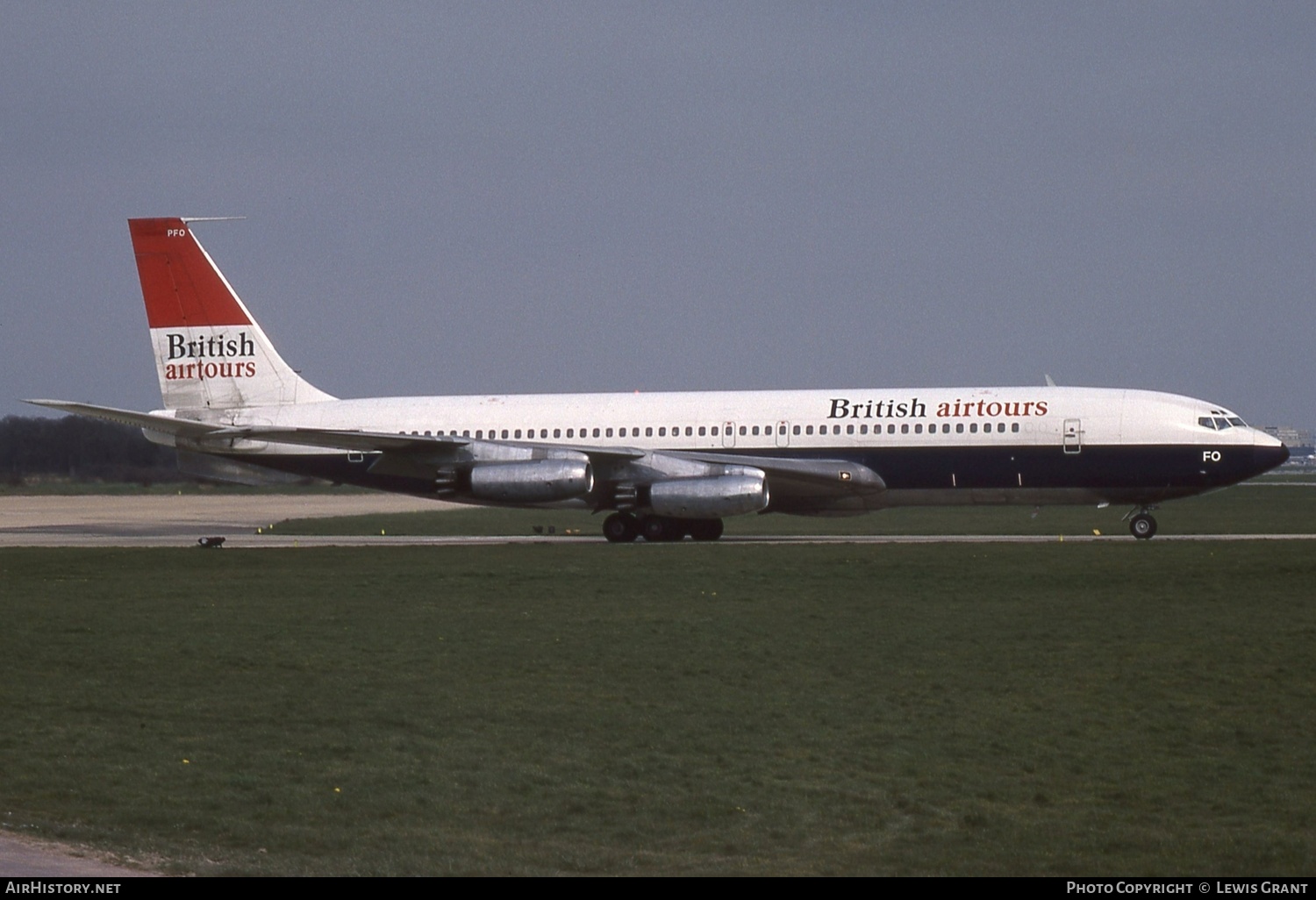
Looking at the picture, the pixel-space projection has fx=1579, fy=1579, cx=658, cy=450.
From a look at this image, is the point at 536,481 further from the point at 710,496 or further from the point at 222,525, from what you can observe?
the point at 222,525

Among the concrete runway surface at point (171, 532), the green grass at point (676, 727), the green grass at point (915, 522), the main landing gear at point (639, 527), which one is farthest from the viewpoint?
the green grass at point (915, 522)

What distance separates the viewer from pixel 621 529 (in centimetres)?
3444

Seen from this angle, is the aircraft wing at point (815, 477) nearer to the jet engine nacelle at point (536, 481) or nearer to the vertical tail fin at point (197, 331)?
the jet engine nacelle at point (536, 481)

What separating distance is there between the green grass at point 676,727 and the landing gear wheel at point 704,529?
42.6 feet

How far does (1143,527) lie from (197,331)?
22.6 metres

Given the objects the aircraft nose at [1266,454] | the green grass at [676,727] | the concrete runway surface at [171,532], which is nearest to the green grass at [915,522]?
the concrete runway surface at [171,532]

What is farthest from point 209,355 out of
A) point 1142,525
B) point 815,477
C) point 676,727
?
point 676,727

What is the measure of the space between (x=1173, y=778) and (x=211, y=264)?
107 ft

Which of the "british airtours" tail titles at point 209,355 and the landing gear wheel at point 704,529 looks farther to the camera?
the "british airtours" tail titles at point 209,355

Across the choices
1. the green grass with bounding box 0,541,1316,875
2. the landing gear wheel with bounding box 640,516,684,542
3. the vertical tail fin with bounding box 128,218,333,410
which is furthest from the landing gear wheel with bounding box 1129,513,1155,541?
the vertical tail fin with bounding box 128,218,333,410

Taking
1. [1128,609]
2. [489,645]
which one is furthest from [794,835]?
[1128,609]

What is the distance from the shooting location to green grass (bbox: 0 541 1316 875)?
883cm

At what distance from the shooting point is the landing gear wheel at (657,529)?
34.4 m

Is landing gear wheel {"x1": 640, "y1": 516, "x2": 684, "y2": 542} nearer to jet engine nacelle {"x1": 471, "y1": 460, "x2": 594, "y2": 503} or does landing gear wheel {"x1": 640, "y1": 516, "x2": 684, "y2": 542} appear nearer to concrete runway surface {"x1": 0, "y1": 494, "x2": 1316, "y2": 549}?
concrete runway surface {"x1": 0, "y1": 494, "x2": 1316, "y2": 549}
